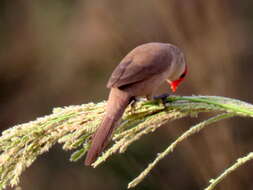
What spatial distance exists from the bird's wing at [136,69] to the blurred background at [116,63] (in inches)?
67.4

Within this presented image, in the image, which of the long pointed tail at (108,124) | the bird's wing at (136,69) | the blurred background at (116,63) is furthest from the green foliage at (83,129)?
the blurred background at (116,63)

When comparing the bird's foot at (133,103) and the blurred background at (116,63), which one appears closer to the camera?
the bird's foot at (133,103)

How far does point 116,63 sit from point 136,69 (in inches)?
133

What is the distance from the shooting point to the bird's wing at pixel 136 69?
109 inches

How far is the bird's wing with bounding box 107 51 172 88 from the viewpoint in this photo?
9.10 feet

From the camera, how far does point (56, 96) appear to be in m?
7.47

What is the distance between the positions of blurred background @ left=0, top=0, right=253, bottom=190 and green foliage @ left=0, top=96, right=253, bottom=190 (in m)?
→ 2.58

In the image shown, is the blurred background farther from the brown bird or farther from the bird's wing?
the bird's wing

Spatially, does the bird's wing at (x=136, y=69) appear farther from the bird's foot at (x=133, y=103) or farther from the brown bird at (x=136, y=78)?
the bird's foot at (x=133, y=103)

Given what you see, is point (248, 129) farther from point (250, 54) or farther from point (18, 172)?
point (18, 172)

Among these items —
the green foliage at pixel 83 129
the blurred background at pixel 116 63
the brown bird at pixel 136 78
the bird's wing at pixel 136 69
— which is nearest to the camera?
the green foliage at pixel 83 129

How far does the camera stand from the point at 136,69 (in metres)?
2.90

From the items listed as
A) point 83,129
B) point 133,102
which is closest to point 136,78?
point 133,102

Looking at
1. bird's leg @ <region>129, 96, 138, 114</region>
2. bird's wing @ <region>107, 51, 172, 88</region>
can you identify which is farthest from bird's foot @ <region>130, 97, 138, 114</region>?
bird's wing @ <region>107, 51, 172, 88</region>
